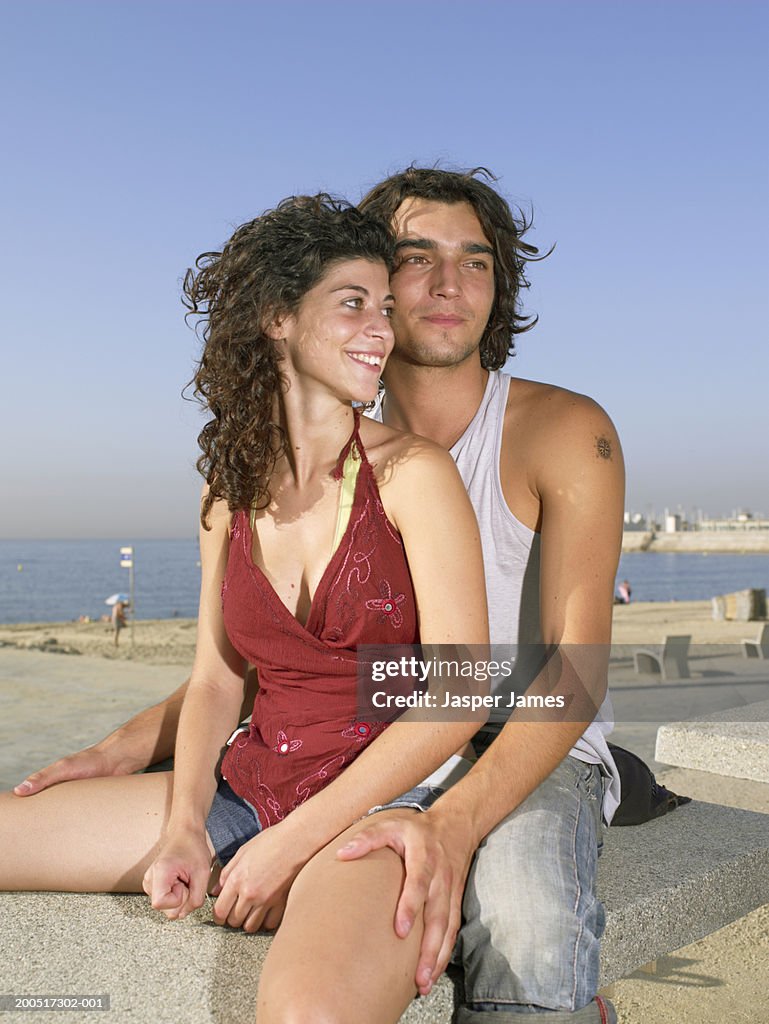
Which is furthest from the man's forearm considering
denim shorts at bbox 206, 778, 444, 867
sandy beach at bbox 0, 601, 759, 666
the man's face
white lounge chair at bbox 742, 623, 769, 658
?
sandy beach at bbox 0, 601, 759, 666

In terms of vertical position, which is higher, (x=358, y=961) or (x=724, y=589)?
(x=358, y=961)

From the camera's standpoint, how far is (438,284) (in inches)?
125

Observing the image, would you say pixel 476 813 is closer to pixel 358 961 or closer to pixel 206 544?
pixel 358 961

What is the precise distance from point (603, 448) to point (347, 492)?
78 centimetres

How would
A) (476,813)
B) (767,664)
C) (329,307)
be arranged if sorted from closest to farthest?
(476,813) < (329,307) < (767,664)

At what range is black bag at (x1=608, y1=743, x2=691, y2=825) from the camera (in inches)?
118

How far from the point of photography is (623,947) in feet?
8.11

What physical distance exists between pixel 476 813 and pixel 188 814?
69 centimetres

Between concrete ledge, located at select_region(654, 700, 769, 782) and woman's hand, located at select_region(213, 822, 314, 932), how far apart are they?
294 cm

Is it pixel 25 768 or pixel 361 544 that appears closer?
pixel 361 544

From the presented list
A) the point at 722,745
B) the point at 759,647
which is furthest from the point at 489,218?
the point at 759,647

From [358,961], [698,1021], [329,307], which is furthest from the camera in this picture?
[698,1021]

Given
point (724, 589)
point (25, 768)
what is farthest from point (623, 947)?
point (724, 589)

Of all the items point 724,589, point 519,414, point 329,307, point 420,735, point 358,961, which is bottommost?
point 724,589
